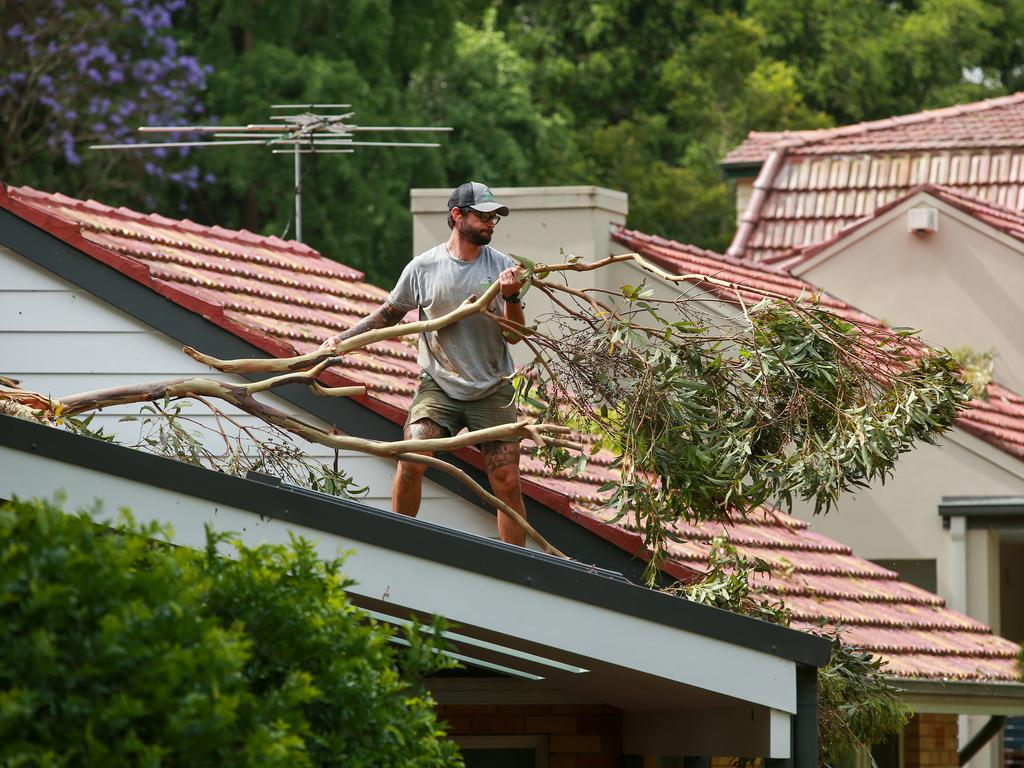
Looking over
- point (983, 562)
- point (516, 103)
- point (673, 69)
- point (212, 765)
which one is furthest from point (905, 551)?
point (673, 69)

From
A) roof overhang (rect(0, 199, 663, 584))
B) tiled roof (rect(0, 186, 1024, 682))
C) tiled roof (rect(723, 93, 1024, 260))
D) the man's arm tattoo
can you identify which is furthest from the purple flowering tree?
the man's arm tattoo

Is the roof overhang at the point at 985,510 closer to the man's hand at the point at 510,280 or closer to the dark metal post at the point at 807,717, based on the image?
the man's hand at the point at 510,280

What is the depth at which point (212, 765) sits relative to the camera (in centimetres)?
461

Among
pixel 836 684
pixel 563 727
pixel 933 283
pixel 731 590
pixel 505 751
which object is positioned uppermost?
pixel 933 283

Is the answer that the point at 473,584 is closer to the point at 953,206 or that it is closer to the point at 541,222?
the point at 541,222

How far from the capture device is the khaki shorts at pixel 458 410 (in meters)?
8.35

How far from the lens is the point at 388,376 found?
10.2 metres

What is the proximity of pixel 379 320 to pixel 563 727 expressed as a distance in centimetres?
220

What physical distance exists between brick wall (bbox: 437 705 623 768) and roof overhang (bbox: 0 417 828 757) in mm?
1940

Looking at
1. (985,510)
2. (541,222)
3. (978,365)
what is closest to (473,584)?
(541,222)

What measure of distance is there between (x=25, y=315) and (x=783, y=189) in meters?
15.3

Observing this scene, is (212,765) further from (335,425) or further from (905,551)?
(905,551)

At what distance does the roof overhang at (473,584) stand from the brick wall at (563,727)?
194 centimetres

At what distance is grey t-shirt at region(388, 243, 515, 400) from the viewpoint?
8.26 meters
